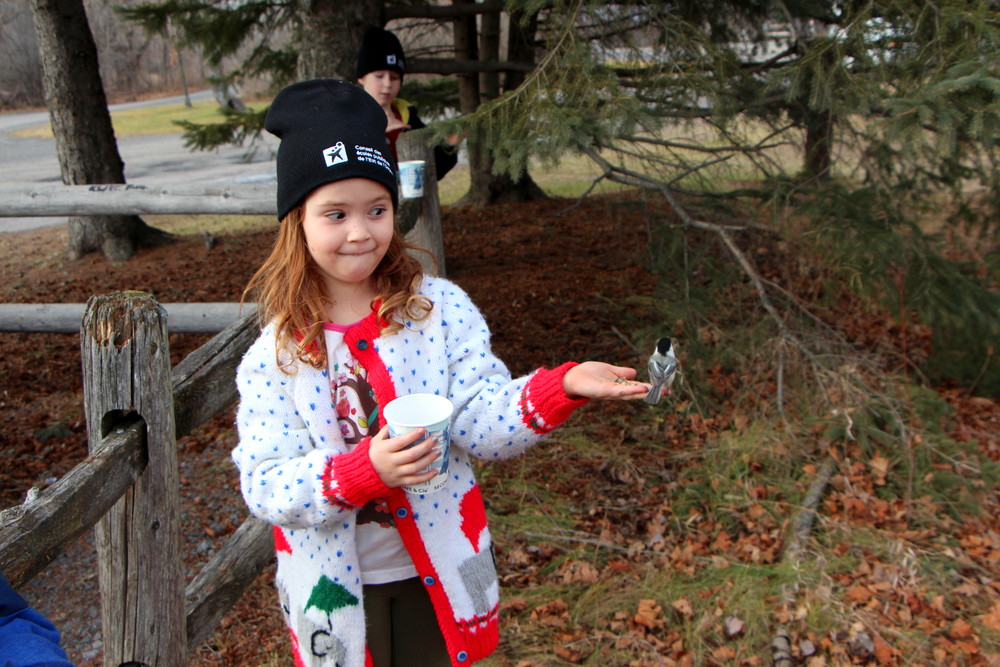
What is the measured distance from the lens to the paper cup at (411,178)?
389 cm

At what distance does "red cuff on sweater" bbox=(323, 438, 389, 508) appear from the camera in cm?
165

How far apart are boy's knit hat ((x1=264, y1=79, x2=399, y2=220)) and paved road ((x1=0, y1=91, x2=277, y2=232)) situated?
33.0 ft

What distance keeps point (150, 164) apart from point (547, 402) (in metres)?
17.1

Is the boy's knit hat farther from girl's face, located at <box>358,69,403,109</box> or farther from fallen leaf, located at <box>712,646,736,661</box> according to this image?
girl's face, located at <box>358,69,403,109</box>

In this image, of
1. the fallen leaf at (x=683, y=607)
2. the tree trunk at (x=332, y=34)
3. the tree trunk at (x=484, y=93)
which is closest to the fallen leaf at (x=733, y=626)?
the fallen leaf at (x=683, y=607)

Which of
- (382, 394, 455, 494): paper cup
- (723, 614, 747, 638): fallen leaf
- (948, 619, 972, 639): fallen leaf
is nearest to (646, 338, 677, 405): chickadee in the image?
(382, 394, 455, 494): paper cup

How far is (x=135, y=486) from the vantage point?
199 centimetres

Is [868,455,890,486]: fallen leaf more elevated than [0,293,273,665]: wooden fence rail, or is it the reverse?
[0,293,273,665]: wooden fence rail

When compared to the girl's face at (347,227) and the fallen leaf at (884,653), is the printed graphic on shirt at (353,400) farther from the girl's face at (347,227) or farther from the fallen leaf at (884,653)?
the fallen leaf at (884,653)

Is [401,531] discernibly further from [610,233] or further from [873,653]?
[610,233]

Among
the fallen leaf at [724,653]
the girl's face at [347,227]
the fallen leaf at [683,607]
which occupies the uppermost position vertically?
the girl's face at [347,227]

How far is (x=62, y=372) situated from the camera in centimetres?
586

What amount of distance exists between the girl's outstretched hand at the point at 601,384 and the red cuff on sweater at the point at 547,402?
0.06ft

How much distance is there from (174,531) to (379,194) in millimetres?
1091
